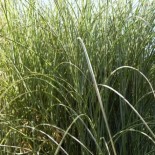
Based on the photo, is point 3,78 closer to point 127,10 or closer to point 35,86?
point 35,86

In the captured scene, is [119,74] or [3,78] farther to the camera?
[3,78]

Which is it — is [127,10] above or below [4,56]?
above

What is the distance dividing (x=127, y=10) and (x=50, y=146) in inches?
17.6

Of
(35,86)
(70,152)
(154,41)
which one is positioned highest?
(154,41)

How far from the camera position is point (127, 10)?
1132mm

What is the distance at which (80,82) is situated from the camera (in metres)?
0.93

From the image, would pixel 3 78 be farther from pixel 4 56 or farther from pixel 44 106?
pixel 44 106

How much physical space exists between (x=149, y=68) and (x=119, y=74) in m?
0.10

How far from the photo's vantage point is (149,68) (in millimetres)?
1017

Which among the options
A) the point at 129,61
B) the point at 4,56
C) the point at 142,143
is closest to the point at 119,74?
the point at 129,61

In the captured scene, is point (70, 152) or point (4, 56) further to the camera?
point (4, 56)

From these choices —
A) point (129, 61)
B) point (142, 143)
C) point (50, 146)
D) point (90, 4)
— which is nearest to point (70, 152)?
point (50, 146)

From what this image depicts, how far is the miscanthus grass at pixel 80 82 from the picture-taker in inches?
36.0

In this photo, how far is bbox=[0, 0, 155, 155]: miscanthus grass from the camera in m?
0.92
